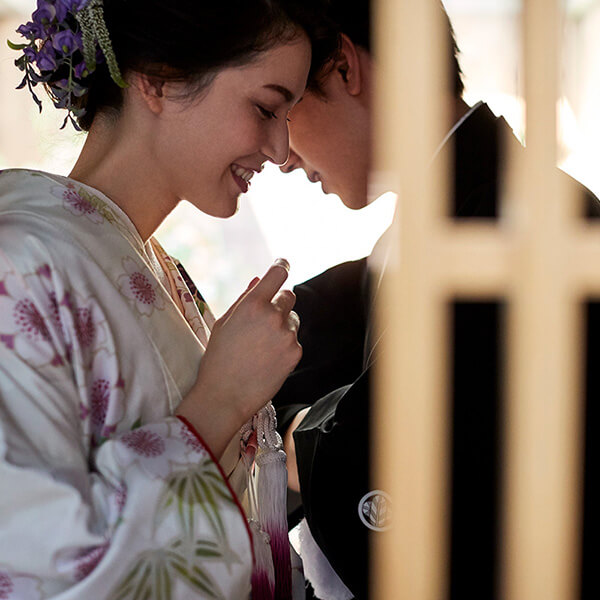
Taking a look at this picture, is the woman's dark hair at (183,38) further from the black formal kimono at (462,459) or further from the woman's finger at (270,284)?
the black formal kimono at (462,459)

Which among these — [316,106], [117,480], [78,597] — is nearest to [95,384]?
[117,480]

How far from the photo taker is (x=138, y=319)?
898mm

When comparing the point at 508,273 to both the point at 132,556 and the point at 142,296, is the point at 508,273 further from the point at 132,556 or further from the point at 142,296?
the point at 132,556

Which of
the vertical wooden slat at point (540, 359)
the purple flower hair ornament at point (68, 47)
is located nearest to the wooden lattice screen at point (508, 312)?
the vertical wooden slat at point (540, 359)

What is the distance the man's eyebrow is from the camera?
1.05m

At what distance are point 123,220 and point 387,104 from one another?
0.38 metres

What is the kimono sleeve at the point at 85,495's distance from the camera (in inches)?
29.1

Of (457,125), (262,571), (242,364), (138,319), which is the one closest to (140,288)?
(138,319)

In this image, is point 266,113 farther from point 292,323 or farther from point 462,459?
point 462,459

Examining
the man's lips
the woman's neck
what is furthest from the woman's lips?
the woman's neck

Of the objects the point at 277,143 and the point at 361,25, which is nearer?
the point at 277,143

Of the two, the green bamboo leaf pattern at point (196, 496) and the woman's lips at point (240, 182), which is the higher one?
the woman's lips at point (240, 182)

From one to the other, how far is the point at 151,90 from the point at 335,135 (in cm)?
55

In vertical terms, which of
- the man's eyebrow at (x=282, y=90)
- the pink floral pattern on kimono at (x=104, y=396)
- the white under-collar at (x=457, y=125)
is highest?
the white under-collar at (x=457, y=125)
